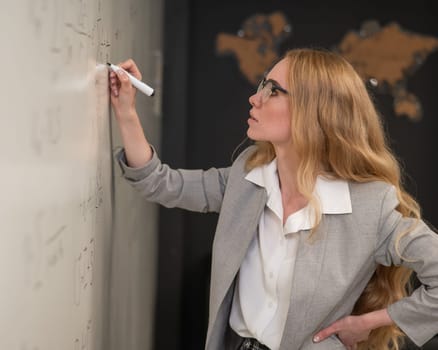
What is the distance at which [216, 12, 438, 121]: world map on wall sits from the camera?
2.97 metres

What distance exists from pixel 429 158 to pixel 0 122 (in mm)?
2709

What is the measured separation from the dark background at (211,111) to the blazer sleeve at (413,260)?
1503mm

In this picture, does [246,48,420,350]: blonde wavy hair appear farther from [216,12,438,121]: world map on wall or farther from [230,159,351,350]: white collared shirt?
[216,12,438,121]: world map on wall

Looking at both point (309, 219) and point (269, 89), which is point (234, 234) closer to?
point (309, 219)

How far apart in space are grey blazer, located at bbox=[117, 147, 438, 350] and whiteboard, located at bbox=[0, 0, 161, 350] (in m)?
0.23

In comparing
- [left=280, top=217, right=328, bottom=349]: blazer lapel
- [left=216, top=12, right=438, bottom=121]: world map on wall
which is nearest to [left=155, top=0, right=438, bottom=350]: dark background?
[left=216, top=12, right=438, bottom=121]: world map on wall

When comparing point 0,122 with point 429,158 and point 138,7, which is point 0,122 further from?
point 429,158

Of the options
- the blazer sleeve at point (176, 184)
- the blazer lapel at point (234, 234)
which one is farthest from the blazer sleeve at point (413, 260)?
the blazer sleeve at point (176, 184)

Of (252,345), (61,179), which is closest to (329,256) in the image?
(252,345)

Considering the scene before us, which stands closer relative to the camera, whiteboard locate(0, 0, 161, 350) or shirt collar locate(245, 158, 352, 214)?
whiteboard locate(0, 0, 161, 350)

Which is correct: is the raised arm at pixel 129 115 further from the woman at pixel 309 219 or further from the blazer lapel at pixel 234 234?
the blazer lapel at pixel 234 234

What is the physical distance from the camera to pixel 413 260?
1.45 meters

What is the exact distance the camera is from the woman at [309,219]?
146 cm

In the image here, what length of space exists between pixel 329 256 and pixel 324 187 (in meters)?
0.17
